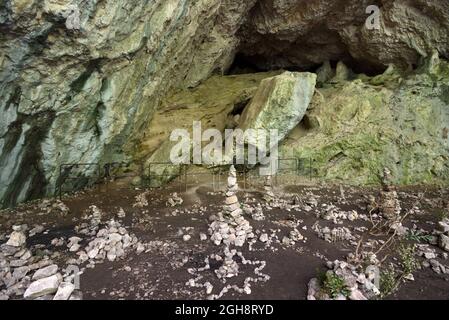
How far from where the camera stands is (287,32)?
15359 mm

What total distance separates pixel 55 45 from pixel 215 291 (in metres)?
6.70

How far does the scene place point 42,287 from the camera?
16.9ft

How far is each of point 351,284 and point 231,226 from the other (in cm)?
319

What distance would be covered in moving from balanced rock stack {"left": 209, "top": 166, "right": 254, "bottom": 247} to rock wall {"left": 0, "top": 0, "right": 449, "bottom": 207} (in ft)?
15.9

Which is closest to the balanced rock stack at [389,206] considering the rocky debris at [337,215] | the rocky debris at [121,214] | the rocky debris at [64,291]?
the rocky debris at [337,215]

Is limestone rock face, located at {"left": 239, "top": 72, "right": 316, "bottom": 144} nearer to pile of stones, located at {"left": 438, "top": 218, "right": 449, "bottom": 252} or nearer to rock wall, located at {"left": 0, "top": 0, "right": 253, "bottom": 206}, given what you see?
rock wall, located at {"left": 0, "top": 0, "right": 253, "bottom": 206}

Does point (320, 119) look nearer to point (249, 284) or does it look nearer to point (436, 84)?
point (436, 84)

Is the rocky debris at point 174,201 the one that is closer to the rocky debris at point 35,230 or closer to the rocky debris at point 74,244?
the rocky debris at point 74,244

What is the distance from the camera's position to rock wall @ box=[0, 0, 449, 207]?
6.96 m

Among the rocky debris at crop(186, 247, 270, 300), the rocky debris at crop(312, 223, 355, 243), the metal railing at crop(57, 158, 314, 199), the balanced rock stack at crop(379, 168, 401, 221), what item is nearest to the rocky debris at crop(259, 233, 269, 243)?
the rocky debris at crop(186, 247, 270, 300)

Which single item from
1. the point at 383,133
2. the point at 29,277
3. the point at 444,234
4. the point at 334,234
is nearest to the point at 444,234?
the point at 444,234

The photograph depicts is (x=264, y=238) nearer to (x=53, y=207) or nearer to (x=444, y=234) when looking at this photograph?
(x=444, y=234)

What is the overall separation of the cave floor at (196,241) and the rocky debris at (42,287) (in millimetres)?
467

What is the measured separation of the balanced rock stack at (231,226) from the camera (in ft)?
23.2
